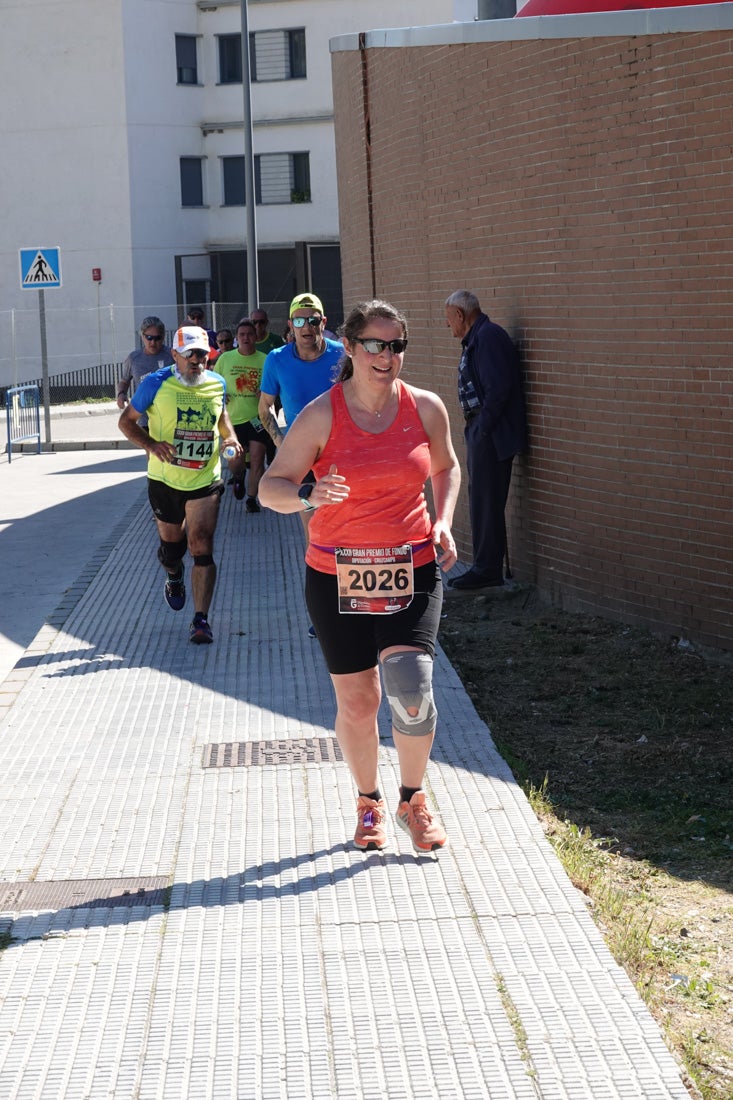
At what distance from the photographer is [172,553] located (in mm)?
9586

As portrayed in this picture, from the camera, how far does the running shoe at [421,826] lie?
5.33 meters

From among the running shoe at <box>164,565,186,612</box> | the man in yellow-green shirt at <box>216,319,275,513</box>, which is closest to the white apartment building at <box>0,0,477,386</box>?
the man in yellow-green shirt at <box>216,319,275,513</box>

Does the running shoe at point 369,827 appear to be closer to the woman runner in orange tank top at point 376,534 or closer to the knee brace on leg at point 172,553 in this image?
the woman runner in orange tank top at point 376,534

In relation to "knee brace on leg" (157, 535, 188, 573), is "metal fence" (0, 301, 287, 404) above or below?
above

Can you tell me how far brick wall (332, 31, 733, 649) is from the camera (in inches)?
318

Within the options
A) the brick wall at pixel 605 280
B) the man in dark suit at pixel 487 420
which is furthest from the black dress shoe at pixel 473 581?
the brick wall at pixel 605 280

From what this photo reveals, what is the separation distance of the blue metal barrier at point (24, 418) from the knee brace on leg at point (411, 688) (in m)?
18.7

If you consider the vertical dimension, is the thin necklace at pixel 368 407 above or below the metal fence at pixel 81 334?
below

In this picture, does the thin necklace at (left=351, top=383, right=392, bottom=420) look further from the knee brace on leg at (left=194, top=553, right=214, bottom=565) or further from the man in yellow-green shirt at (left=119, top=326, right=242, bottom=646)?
the knee brace on leg at (left=194, top=553, right=214, bottom=565)

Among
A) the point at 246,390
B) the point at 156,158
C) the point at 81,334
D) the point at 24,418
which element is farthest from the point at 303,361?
the point at 156,158

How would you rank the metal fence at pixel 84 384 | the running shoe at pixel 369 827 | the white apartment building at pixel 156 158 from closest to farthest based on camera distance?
the running shoe at pixel 369 827
the metal fence at pixel 84 384
the white apartment building at pixel 156 158

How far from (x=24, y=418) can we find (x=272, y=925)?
20.6 metres

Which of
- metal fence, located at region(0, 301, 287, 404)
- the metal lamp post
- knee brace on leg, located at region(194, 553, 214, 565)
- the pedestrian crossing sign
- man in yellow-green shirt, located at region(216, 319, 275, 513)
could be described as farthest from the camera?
metal fence, located at region(0, 301, 287, 404)

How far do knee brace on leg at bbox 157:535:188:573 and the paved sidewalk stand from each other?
168 centimetres
